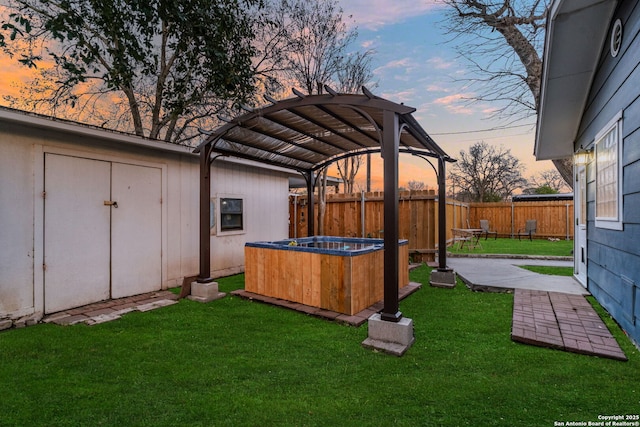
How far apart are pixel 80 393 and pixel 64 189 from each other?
3.06 metres

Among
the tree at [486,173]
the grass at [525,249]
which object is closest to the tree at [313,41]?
the grass at [525,249]

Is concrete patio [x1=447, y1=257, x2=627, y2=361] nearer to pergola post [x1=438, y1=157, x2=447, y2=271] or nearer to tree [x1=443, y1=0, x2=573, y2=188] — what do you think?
pergola post [x1=438, y1=157, x2=447, y2=271]

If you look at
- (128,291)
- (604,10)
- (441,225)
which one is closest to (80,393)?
(128,291)

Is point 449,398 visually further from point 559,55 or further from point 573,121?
point 573,121

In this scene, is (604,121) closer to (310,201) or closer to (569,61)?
(569,61)

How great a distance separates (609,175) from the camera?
3.85m

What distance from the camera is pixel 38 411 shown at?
6.71 ft

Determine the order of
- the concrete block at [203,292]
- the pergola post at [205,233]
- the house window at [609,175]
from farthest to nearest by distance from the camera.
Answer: the pergola post at [205,233], the concrete block at [203,292], the house window at [609,175]

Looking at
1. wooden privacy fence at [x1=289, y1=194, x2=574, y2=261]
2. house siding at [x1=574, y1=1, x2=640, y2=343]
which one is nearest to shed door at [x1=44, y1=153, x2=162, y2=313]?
wooden privacy fence at [x1=289, y1=194, x2=574, y2=261]

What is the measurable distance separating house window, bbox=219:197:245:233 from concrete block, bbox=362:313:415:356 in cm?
421

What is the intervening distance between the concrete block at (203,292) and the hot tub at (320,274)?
524mm

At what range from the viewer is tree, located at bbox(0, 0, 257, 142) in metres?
6.02

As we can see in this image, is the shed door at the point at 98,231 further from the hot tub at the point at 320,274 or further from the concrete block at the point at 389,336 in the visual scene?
the concrete block at the point at 389,336

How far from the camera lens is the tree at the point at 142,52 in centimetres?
602
